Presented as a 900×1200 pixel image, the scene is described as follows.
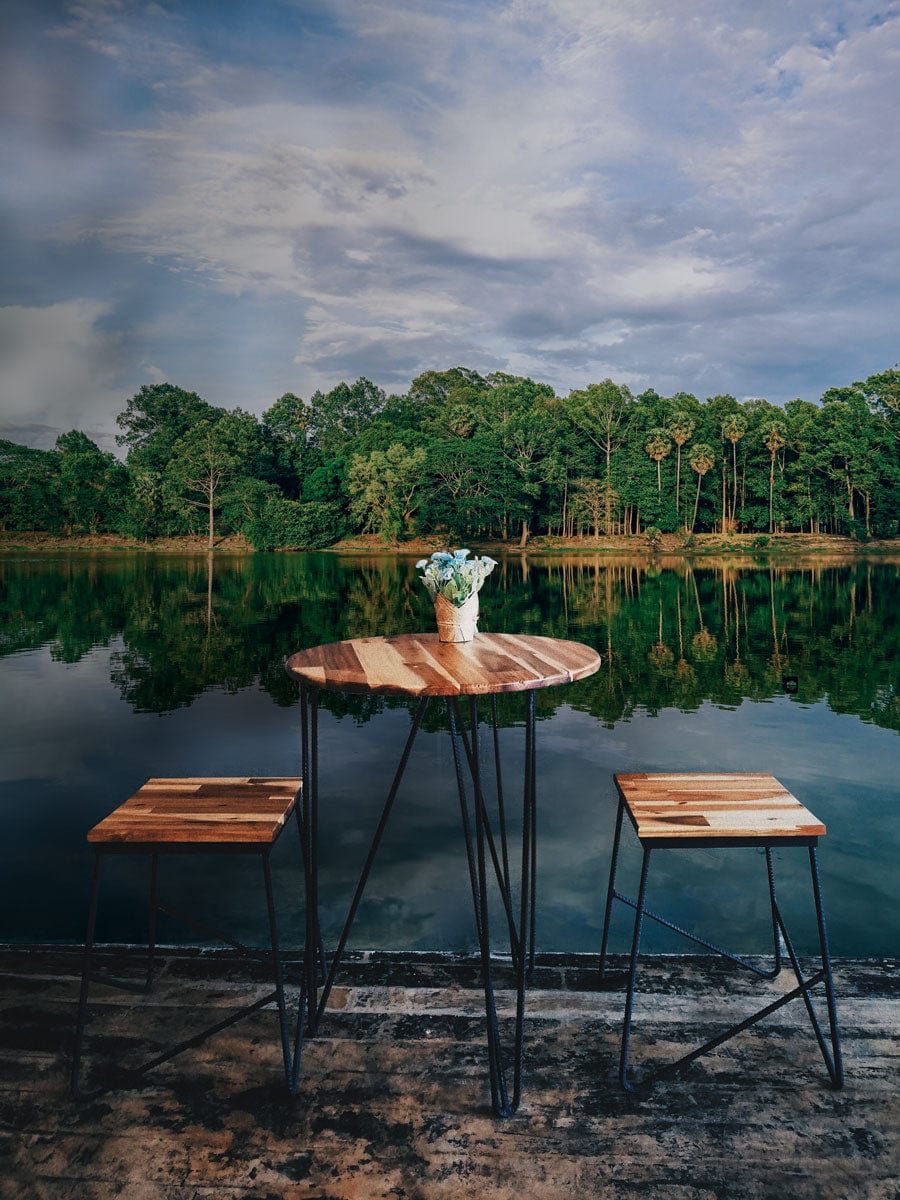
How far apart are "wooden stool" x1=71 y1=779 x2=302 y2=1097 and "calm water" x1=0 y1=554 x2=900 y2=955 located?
1424 millimetres

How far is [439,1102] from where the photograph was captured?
6.21 feet

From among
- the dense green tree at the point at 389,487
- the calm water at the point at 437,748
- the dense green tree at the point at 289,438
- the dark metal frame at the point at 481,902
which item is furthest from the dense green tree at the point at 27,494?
the dark metal frame at the point at 481,902

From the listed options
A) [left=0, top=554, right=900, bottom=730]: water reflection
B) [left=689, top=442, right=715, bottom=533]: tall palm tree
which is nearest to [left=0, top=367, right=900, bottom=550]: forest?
[left=689, top=442, right=715, bottom=533]: tall palm tree

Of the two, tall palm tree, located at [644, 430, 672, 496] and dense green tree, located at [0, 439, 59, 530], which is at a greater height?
tall palm tree, located at [644, 430, 672, 496]

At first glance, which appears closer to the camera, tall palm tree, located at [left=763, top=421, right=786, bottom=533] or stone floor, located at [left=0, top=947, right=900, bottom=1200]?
stone floor, located at [left=0, top=947, right=900, bottom=1200]

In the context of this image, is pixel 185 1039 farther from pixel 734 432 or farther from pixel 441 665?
pixel 734 432

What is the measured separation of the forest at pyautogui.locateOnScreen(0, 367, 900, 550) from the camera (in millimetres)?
40500

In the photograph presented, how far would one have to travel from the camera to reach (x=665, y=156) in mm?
42719

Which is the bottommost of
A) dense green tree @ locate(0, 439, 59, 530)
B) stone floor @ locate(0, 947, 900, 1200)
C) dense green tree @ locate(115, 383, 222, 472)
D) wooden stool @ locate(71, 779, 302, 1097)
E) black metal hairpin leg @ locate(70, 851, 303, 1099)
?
stone floor @ locate(0, 947, 900, 1200)

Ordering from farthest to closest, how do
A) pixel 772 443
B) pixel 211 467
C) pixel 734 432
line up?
pixel 211 467 → pixel 734 432 → pixel 772 443

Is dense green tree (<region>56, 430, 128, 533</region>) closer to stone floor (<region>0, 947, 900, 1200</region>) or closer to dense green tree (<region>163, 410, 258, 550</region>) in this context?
dense green tree (<region>163, 410, 258, 550</region>)

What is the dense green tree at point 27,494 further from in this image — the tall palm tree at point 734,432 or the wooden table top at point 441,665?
the wooden table top at point 441,665

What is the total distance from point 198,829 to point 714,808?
1304mm

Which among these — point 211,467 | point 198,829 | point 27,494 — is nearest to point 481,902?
point 198,829
